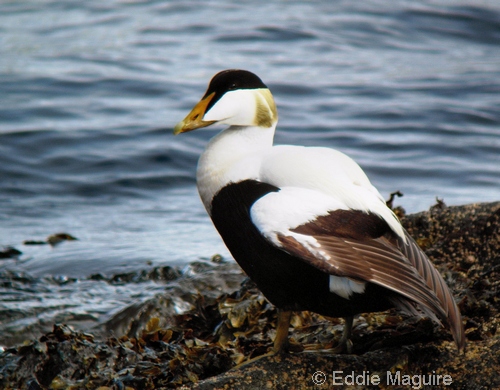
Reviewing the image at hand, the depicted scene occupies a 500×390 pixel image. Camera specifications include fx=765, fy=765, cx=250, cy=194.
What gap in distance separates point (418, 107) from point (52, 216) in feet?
17.8

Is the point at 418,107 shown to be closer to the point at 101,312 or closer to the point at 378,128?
the point at 378,128

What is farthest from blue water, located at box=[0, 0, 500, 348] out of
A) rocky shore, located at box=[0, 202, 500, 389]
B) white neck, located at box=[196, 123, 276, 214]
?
white neck, located at box=[196, 123, 276, 214]

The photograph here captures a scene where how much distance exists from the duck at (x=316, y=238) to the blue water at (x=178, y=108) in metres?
2.01

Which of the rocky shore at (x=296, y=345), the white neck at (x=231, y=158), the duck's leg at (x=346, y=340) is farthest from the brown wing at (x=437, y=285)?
the white neck at (x=231, y=158)

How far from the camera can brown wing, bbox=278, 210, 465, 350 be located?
100.0 inches

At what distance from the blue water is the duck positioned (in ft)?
6.60

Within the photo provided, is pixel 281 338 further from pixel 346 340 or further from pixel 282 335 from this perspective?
pixel 346 340

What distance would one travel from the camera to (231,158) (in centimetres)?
306

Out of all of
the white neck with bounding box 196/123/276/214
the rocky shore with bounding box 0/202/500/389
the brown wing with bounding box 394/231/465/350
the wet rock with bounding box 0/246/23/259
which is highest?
the white neck with bounding box 196/123/276/214

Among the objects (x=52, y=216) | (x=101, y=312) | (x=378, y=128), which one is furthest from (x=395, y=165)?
(x=101, y=312)

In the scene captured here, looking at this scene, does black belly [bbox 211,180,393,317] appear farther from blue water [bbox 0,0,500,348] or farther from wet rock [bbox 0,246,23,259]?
wet rock [bbox 0,246,23,259]

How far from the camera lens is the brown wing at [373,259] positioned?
2539 millimetres

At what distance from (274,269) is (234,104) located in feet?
2.50

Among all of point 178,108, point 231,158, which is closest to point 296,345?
point 231,158
